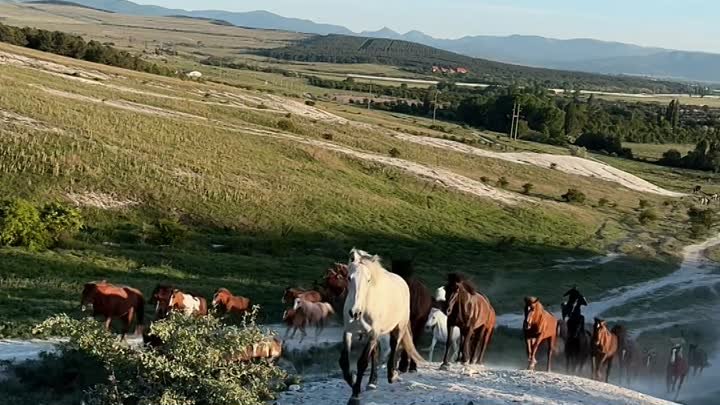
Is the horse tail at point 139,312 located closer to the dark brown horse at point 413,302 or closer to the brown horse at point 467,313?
the dark brown horse at point 413,302

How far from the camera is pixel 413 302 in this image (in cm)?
1580

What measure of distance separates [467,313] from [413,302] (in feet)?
3.88

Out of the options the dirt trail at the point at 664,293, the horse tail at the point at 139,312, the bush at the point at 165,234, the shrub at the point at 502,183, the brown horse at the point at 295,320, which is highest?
the horse tail at the point at 139,312

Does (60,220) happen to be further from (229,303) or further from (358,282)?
(358,282)

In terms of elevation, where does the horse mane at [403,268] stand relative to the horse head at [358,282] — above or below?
below

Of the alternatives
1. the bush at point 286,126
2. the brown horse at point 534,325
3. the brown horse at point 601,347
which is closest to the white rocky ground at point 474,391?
the brown horse at point 534,325

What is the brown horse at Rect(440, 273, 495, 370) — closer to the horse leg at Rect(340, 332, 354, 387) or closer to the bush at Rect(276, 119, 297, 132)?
the horse leg at Rect(340, 332, 354, 387)

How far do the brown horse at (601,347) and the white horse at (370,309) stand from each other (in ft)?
26.3

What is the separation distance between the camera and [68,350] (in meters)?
14.1

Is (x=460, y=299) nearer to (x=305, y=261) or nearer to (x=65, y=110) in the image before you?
(x=305, y=261)

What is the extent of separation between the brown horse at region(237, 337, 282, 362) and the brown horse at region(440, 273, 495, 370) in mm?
3400

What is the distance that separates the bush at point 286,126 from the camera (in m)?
64.7

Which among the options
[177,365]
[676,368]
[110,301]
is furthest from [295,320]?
[676,368]

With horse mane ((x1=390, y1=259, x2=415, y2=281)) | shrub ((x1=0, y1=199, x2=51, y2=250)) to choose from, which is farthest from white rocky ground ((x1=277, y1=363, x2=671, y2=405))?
shrub ((x1=0, y1=199, x2=51, y2=250))
